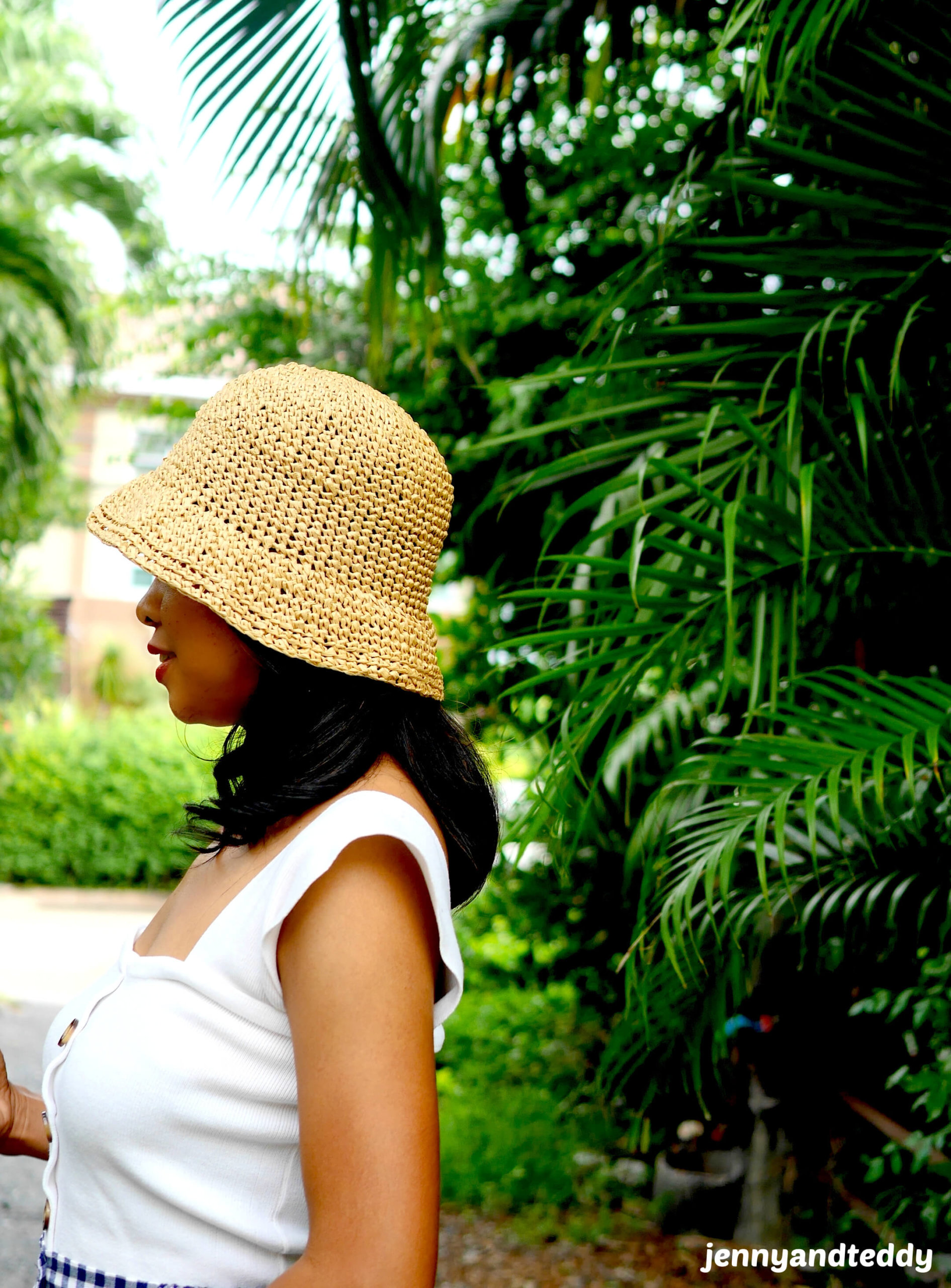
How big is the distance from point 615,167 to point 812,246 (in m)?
2.14

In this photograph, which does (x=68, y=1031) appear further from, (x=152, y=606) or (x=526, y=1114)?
(x=526, y=1114)

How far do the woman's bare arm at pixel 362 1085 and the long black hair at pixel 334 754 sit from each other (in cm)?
14

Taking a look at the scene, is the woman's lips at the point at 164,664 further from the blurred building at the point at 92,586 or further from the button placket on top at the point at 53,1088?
the blurred building at the point at 92,586

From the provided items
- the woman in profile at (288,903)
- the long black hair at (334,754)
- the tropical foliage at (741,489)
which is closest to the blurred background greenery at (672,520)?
the tropical foliage at (741,489)

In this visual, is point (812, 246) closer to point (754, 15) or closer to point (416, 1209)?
point (754, 15)

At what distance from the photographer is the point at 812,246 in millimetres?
1859

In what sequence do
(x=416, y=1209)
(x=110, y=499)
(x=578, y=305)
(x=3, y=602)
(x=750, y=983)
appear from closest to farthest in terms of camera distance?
1. (x=416, y=1209)
2. (x=110, y=499)
3. (x=750, y=983)
4. (x=578, y=305)
5. (x=3, y=602)

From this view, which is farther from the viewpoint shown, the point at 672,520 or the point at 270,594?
the point at 672,520

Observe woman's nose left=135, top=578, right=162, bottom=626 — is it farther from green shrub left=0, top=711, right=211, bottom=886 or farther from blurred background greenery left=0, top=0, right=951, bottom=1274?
green shrub left=0, top=711, right=211, bottom=886

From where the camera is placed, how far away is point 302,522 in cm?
106

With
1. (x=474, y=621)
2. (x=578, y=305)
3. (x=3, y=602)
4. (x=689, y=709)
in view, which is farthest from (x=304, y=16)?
(x=3, y=602)

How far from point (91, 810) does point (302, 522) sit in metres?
10.9

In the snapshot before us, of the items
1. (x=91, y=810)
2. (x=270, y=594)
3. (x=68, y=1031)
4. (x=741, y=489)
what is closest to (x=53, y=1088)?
(x=68, y=1031)

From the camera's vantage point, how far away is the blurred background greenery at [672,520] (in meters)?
1.86
